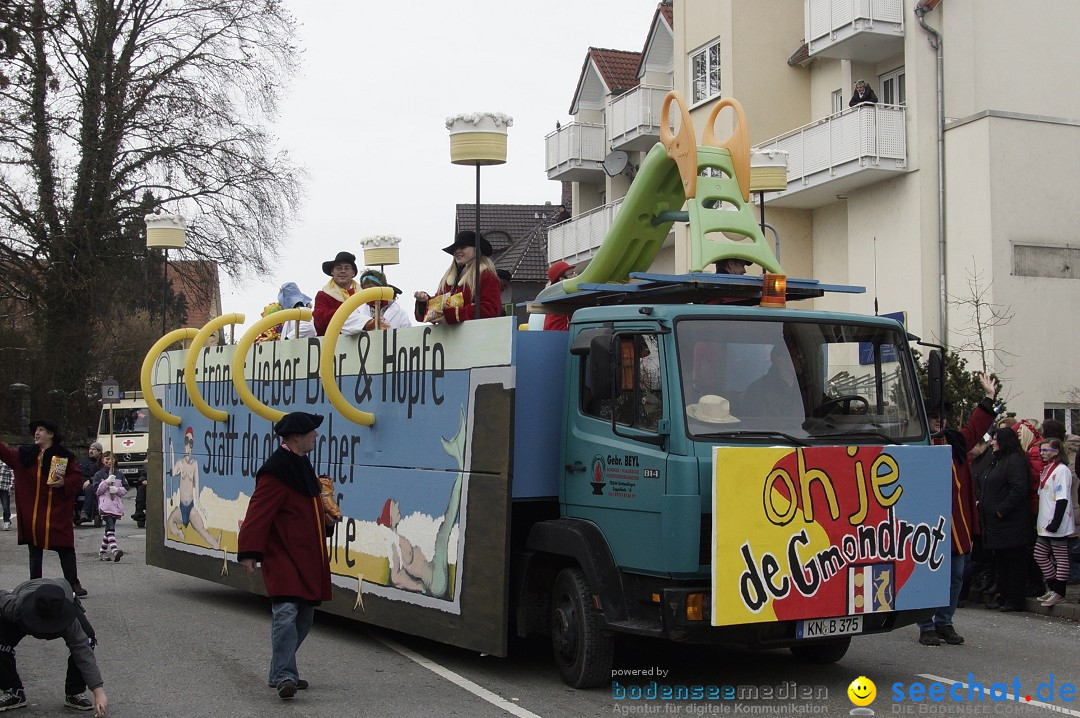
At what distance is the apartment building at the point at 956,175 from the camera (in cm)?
2311

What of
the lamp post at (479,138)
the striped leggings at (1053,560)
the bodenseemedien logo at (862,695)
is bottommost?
the bodenseemedien logo at (862,695)

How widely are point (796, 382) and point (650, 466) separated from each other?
1.11 metres

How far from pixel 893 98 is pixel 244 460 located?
57.7 ft

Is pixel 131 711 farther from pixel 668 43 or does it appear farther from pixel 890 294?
pixel 668 43

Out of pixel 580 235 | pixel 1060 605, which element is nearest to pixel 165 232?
pixel 1060 605

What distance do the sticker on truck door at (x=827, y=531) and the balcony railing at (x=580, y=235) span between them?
2439 cm

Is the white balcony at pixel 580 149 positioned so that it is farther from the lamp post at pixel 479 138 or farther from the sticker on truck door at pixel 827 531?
the sticker on truck door at pixel 827 531

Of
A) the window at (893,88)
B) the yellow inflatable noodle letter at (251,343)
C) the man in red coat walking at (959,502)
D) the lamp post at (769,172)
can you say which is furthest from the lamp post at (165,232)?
the window at (893,88)

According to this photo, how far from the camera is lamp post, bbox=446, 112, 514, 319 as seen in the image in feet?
33.0

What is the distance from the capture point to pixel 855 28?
2462 centimetres

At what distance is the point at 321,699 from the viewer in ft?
26.9

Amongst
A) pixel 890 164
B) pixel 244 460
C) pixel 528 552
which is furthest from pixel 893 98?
pixel 528 552

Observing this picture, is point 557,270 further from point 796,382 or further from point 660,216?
point 796,382

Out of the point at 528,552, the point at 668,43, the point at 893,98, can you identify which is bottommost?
the point at 528,552
